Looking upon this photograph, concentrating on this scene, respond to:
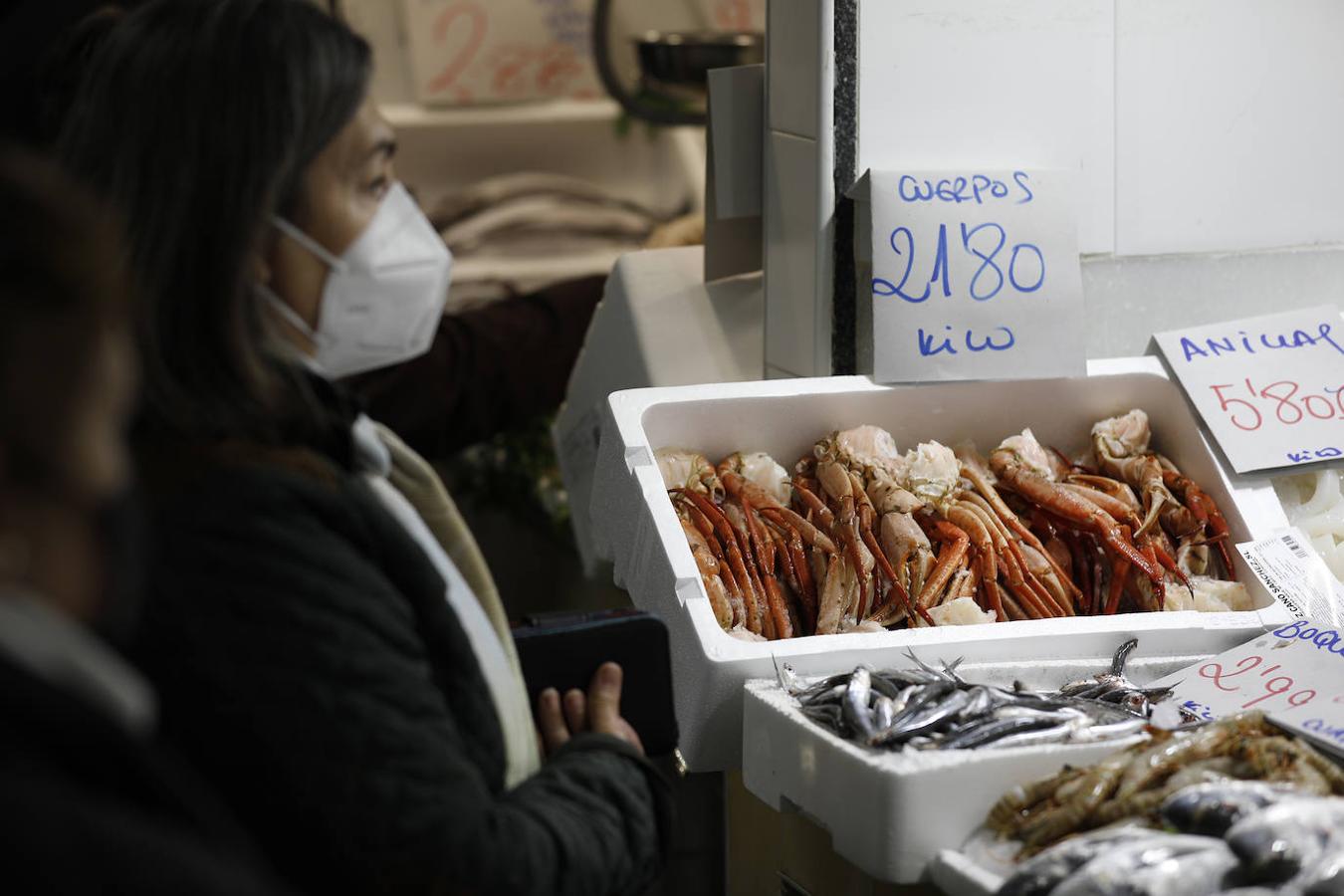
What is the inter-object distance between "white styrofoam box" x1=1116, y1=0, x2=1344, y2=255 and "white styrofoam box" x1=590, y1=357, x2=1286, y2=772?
0.32 metres

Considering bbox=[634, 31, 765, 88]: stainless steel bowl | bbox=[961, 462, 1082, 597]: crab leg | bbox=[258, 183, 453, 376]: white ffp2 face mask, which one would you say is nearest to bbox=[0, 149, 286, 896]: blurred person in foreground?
bbox=[258, 183, 453, 376]: white ffp2 face mask

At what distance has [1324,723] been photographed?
65.7 inches

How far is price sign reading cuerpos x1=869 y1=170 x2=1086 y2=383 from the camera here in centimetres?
238

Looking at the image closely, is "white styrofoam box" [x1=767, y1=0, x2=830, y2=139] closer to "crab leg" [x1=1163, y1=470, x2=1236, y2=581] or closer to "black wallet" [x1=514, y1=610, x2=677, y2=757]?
"crab leg" [x1=1163, y1=470, x2=1236, y2=581]

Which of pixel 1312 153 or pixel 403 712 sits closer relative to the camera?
pixel 403 712

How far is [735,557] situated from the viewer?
2.16 metres

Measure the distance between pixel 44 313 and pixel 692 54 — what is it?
3.99 metres

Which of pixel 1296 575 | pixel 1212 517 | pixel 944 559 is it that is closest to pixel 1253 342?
pixel 1212 517

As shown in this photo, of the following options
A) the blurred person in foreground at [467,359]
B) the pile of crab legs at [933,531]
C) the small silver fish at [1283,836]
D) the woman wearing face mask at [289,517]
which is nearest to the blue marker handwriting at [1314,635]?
the pile of crab legs at [933,531]

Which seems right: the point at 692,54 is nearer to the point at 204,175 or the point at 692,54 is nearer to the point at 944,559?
the point at 944,559

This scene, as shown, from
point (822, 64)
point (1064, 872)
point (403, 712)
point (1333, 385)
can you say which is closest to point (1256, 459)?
point (1333, 385)

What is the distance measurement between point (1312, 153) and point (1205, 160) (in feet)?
0.73

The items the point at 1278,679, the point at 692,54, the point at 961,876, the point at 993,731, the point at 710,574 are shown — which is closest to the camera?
the point at 961,876

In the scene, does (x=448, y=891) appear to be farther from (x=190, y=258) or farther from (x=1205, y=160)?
(x=1205, y=160)
